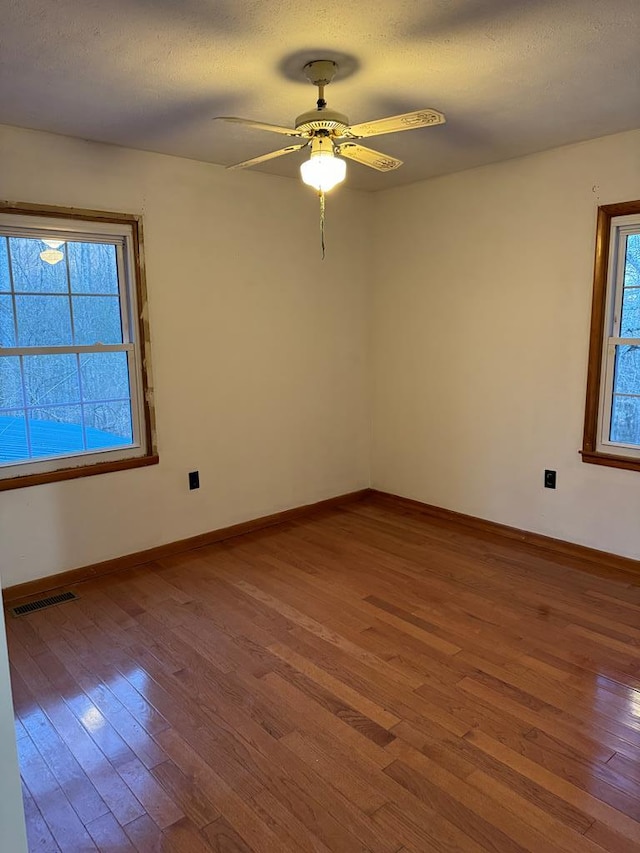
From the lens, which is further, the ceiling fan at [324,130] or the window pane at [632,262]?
the window pane at [632,262]

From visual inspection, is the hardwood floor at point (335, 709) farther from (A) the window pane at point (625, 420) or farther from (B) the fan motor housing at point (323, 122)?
(B) the fan motor housing at point (323, 122)

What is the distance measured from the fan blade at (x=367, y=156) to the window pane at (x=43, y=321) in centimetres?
176

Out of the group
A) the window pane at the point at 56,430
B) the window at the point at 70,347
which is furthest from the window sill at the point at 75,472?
the window pane at the point at 56,430

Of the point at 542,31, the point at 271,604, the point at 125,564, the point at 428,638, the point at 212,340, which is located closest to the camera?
the point at 542,31

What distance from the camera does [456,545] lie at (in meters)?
3.89

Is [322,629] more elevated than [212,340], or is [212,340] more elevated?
[212,340]

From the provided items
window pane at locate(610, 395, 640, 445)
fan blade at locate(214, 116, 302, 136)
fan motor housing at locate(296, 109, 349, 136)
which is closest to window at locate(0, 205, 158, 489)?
fan blade at locate(214, 116, 302, 136)

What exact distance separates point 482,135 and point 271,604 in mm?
2759

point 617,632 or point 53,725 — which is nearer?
point 53,725

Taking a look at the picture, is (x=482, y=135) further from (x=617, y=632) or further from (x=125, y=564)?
(x=125, y=564)

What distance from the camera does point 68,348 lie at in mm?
3281

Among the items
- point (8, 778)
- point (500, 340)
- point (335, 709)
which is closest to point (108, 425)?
point (335, 709)

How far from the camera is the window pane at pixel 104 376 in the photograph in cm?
339

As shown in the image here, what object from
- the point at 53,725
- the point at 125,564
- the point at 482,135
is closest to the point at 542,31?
the point at 482,135
